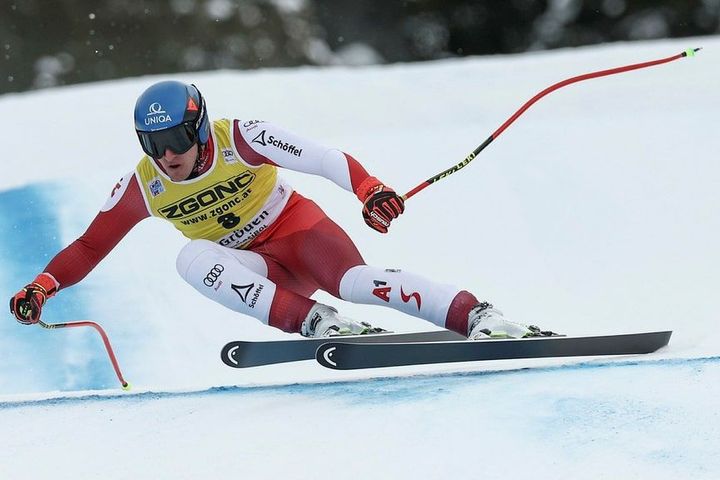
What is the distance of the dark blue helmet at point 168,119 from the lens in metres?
4.17

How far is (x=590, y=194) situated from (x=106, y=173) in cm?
280

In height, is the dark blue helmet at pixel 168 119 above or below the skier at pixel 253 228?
above

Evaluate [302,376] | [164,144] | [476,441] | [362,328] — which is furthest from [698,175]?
[476,441]

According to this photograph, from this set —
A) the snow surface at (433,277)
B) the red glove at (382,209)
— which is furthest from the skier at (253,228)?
the snow surface at (433,277)

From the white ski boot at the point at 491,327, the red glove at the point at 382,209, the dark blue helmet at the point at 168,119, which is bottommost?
the white ski boot at the point at 491,327

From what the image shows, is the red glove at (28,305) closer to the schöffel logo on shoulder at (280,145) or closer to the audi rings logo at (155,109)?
the audi rings logo at (155,109)

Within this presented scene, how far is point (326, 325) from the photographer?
4.20 m

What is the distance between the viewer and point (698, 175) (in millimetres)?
6641

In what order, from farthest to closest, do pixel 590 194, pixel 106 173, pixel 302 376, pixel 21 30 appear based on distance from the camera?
pixel 21 30 → pixel 106 173 → pixel 590 194 → pixel 302 376

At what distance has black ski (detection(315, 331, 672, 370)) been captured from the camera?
3.92 meters

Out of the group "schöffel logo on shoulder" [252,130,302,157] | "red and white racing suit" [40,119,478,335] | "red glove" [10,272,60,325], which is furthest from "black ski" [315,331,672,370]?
"red glove" [10,272,60,325]

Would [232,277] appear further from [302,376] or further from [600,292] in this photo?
[600,292]

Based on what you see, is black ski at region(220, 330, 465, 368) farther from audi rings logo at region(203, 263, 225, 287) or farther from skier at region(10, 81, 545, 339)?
audi rings logo at region(203, 263, 225, 287)

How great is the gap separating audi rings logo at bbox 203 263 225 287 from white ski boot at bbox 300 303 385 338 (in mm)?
334
